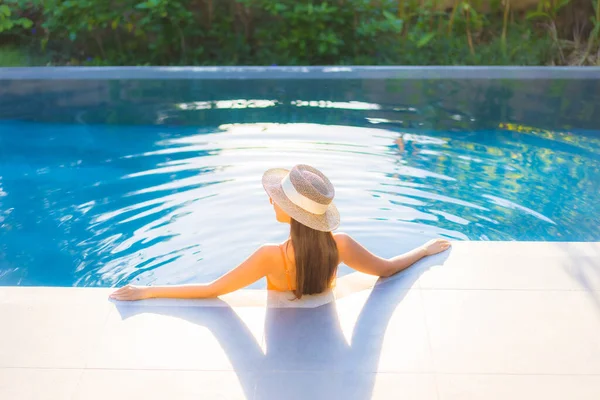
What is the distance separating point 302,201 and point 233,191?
2221 mm

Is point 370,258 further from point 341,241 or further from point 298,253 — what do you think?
point 298,253

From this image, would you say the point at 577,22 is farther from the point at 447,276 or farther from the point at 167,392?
the point at 167,392

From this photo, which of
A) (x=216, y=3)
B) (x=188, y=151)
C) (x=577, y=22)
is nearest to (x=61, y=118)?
(x=188, y=151)

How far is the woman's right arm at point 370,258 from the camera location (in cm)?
A: 316

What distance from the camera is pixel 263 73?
7156 millimetres

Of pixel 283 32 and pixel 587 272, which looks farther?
pixel 283 32

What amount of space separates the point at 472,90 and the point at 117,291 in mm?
4787

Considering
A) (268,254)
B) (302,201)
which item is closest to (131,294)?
Result: (268,254)

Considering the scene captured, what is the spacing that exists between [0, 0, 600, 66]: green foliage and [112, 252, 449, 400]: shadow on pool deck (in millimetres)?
4986

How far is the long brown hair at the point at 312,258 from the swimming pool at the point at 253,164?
2.52ft

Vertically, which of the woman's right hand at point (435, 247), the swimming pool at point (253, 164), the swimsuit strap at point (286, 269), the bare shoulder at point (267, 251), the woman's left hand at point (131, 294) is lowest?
the swimming pool at point (253, 164)

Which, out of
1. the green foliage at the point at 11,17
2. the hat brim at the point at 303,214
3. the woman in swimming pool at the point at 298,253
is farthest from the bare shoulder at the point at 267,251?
the green foliage at the point at 11,17

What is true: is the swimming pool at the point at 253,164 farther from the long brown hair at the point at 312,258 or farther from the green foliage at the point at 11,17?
the green foliage at the point at 11,17

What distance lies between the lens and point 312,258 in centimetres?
302
